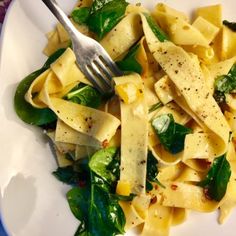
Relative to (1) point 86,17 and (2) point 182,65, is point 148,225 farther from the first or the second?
(1) point 86,17

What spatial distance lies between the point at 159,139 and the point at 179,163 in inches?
10.2

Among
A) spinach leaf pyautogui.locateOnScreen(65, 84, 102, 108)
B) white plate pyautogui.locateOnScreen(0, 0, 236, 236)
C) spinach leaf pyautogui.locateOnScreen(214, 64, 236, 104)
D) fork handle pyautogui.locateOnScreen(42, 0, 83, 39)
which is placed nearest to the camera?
white plate pyautogui.locateOnScreen(0, 0, 236, 236)

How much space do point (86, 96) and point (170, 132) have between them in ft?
1.68

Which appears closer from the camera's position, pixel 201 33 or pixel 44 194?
pixel 44 194

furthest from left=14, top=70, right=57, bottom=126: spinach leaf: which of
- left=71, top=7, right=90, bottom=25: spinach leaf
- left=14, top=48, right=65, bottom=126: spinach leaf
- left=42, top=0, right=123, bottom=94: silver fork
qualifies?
left=71, top=7, right=90, bottom=25: spinach leaf

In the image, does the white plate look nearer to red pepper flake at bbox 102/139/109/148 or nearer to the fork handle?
the fork handle

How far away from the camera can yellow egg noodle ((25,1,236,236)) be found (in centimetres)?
314

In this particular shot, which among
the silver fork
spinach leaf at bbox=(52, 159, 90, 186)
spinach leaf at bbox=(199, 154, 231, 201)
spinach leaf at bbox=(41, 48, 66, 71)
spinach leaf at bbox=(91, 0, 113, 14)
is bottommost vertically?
spinach leaf at bbox=(199, 154, 231, 201)

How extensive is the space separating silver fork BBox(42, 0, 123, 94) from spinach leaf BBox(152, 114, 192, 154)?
1.09 feet

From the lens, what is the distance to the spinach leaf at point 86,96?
3227mm

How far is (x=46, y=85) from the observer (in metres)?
3.14

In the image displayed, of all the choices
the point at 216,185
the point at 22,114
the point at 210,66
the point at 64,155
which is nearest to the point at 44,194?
the point at 64,155

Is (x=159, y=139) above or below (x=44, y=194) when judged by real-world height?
below

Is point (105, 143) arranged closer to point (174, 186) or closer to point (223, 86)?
point (174, 186)
